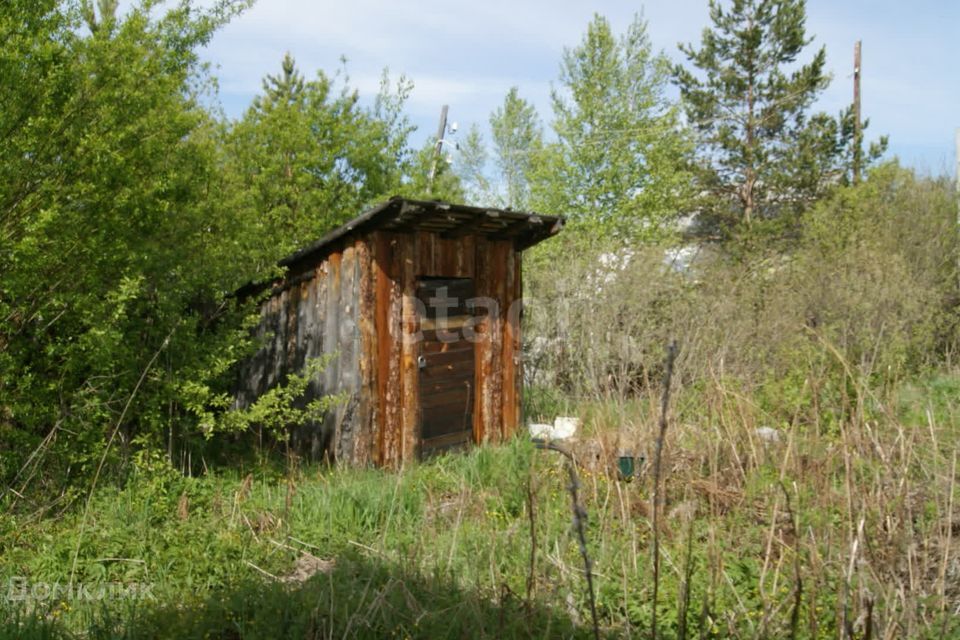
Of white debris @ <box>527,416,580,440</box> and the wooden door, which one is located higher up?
the wooden door

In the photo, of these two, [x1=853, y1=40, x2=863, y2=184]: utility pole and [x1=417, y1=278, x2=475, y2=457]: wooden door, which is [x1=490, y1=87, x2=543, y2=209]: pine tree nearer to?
[x1=853, y1=40, x2=863, y2=184]: utility pole

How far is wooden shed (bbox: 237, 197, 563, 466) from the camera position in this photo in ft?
23.4

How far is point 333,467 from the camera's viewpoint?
23.6 ft

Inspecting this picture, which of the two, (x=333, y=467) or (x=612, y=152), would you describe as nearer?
(x=333, y=467)

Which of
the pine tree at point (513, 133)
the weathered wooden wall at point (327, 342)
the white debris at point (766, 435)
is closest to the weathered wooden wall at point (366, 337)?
the weathered wooden wall at point (327, 342)

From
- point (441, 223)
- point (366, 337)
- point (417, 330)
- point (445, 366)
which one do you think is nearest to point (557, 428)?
point (445, 366)

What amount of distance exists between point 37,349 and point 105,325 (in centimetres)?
65

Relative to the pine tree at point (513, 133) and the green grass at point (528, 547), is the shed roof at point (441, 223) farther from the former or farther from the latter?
the pine tree at point (513, 133)

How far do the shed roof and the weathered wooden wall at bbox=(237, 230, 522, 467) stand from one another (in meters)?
0.10

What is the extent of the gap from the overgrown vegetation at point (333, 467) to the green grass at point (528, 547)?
29 mm

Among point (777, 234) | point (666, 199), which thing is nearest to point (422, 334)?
point (666, 199)

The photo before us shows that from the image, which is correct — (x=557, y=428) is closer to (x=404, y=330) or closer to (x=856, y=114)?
(x=404, y=330)

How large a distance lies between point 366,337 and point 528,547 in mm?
3282

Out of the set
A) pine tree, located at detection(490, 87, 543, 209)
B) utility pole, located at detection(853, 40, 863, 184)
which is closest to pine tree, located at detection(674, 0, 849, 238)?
utility pole, located at detection(853, 40, 863, 184)
